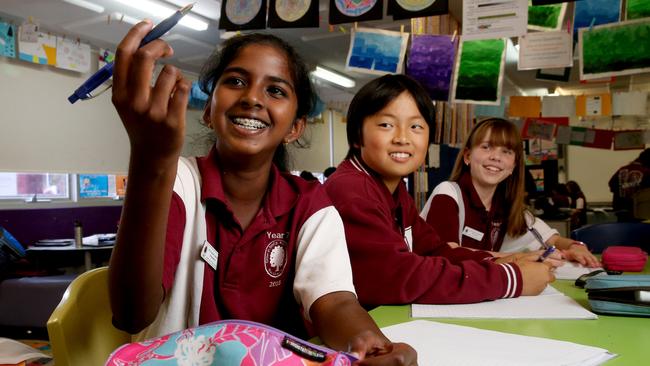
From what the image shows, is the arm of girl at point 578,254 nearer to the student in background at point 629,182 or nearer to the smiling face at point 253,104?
the smiling face at point 253,104

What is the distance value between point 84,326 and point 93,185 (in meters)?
5.74

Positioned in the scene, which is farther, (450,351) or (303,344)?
(450,351)

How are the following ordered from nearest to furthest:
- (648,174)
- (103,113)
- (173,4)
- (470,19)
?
(470,19) → (173,4) → (648,174) → (103,113)

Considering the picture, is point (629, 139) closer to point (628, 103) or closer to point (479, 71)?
point (628, 103)

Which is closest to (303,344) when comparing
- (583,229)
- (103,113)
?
(583,229)

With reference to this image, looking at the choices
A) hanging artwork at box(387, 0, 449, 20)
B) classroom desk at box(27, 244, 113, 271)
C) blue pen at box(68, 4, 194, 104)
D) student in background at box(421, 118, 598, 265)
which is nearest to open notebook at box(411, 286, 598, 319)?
blue pen at box(68, 4, 194, 104)

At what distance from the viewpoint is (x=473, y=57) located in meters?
2.56

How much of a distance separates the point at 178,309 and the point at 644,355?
78 cm

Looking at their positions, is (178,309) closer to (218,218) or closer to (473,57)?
(218,218)

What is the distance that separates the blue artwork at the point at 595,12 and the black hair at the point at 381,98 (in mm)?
1453

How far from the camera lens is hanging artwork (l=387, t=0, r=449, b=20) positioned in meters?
2.08

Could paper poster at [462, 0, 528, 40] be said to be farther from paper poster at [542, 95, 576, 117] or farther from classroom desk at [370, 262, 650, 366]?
paper poster at [542, 95, 576, 117]

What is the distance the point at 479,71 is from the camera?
256cm

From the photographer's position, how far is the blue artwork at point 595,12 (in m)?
2.32
